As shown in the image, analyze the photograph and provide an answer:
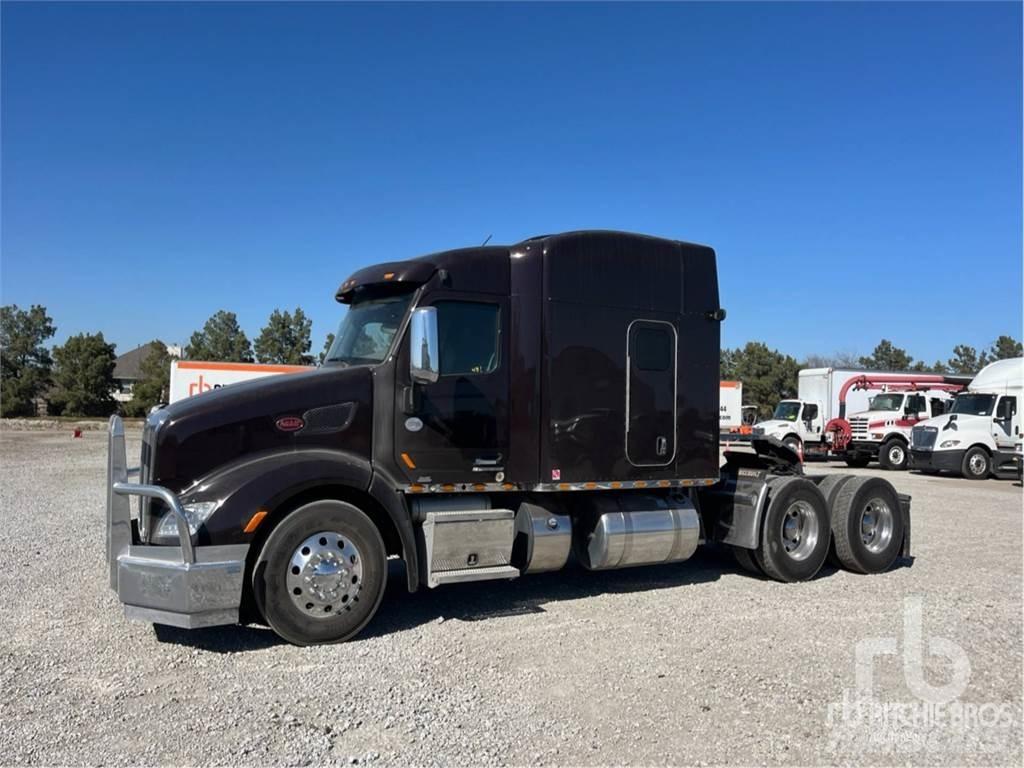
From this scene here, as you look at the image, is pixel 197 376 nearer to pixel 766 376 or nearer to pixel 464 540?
pixel 464 540

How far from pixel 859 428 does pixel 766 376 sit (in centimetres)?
2864

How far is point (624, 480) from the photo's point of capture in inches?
269

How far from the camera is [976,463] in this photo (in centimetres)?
2239

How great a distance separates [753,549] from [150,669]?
5.24 meters

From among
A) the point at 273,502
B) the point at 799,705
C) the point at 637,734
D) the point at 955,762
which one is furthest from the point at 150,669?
the point at 955,762

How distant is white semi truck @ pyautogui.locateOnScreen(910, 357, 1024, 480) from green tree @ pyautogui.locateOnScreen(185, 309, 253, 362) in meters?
45.4

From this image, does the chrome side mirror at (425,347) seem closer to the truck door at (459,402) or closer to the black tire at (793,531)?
the truck door at (459,402)

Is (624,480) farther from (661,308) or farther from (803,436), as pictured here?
(803,436)

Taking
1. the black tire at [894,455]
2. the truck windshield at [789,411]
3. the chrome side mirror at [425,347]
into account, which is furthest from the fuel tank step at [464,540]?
the truck windshield at [789,411]

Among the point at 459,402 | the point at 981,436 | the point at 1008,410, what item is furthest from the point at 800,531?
the point at 1008,410

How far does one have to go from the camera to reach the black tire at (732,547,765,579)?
7566 mm

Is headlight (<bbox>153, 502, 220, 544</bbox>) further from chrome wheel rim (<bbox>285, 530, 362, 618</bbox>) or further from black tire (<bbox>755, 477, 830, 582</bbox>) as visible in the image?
black tire (<bbox>755, 477, 830, 582</bbox>)

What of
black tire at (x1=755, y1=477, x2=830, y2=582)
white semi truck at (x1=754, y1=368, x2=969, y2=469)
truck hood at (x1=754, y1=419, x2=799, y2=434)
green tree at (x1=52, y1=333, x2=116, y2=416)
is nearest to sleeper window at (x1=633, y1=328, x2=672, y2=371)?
black tire at (x1=755, y1=477, x2=830, y2=582)

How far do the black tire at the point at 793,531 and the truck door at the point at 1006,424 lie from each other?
18077 mm
